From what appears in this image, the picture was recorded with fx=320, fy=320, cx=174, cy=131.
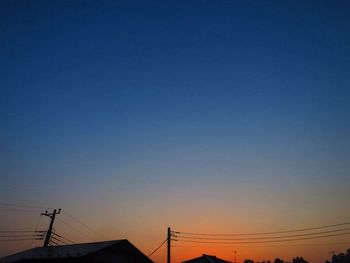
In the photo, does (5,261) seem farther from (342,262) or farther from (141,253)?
(342,262)

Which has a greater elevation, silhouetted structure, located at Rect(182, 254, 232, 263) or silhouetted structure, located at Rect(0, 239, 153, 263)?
silhouetted structure, located at Rect(182, 254, 232, 263)

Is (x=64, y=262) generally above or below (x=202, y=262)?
below

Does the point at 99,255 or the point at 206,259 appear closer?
the point at 99,255

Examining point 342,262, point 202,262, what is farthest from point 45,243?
point 342,262

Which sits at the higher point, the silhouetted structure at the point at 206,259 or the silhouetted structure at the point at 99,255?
the silhouetted structure at the point at 206,259

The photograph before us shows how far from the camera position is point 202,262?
37.1 meters

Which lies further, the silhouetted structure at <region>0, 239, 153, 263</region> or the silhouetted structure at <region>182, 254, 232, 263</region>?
the silhouetted structure at <region>182, 254, 232, 263</region>

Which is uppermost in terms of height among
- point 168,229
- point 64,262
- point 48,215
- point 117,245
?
point 48,215

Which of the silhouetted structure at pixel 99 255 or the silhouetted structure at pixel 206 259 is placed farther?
the silhouetted structure at pixel 206 259

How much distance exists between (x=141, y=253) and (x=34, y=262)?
852 centimetres

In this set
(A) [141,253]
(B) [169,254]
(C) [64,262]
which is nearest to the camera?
(C) [64,262]

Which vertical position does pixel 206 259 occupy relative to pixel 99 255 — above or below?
above

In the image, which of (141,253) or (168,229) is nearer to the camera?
(141,253)

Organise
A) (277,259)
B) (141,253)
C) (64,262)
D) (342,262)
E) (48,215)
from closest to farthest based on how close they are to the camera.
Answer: (64,262)
(141,253)
(48,215)
(342,262)
(277,259)
